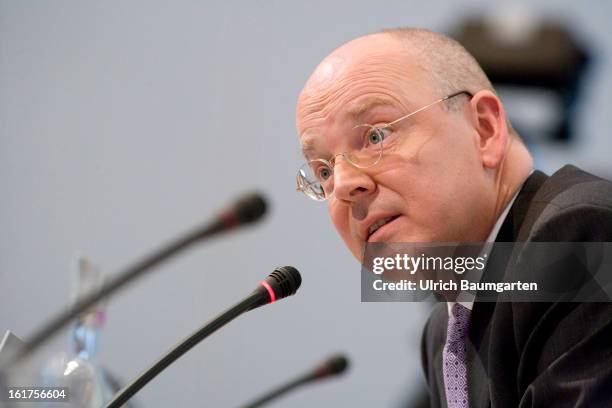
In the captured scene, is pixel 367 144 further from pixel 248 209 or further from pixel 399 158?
pixel 248 209

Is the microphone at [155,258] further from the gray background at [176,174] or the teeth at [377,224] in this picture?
the gray background at [176,174]

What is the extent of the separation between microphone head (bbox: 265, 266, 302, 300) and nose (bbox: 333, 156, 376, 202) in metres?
0.29

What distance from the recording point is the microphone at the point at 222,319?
0.90m

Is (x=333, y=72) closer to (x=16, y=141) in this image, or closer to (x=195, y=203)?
(x=195, y=203)

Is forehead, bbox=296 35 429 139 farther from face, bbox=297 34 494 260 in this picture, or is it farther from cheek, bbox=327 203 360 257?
cheek, bbox=327 203 360 257

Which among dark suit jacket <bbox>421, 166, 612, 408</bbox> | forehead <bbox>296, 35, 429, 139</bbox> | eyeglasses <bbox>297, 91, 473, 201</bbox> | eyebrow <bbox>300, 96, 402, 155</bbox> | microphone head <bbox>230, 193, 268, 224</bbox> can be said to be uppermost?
forehead <bbox>296, 35, 429, 139</bbox>

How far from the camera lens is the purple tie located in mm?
1227

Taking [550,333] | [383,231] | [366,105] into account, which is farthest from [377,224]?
[550,333]

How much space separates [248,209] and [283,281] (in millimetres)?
185

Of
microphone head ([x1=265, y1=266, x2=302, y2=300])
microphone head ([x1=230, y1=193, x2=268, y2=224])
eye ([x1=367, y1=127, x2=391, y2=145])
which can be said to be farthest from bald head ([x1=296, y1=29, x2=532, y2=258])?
microphone head ([x1=230, y1=193, x2=268, y2=224])

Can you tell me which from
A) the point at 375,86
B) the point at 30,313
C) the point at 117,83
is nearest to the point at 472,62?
the point at 375,86

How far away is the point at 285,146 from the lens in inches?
85.1

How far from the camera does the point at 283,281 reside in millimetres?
1047

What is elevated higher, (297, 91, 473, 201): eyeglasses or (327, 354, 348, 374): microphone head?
(297, 91, 473, 201): eyeglasses
